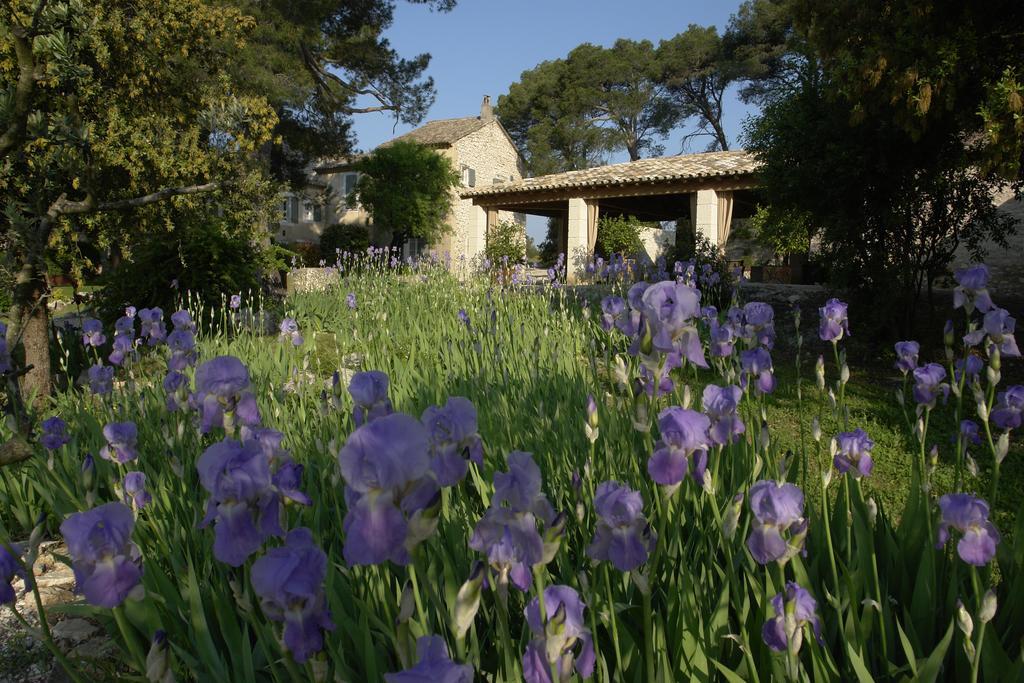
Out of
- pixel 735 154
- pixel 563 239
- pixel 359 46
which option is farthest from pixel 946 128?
pixel 563 239

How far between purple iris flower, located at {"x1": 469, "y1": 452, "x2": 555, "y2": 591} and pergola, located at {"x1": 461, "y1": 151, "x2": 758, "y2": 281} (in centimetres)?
1334

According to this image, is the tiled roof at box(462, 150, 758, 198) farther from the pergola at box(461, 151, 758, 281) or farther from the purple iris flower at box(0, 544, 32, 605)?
the purple iris flower at box(0, 544, 32, 605)

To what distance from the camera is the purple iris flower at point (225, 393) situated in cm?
150

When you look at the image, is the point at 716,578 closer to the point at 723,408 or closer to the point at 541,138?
the point at 723,408

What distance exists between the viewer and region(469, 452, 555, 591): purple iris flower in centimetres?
90

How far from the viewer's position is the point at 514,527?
911 millimetres

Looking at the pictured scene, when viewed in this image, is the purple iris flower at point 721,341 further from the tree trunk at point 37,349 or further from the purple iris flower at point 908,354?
the tree trunk at point 37,349

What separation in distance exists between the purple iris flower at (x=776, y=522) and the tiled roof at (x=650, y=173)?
597 inches

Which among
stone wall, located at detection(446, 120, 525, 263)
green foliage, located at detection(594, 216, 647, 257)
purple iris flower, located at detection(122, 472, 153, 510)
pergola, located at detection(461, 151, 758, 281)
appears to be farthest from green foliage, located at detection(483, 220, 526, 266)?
purple iris flower, located at detection(122, 472, 153, 510)

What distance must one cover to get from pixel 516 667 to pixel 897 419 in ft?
15.1

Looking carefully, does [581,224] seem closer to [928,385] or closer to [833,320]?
[833,320]

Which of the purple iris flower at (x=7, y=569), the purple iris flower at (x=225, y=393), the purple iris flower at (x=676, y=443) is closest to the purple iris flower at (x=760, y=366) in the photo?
the purple iris flower at (x=676, y=443)

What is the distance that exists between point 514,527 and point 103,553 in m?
0.58

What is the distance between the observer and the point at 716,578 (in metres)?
1.69
